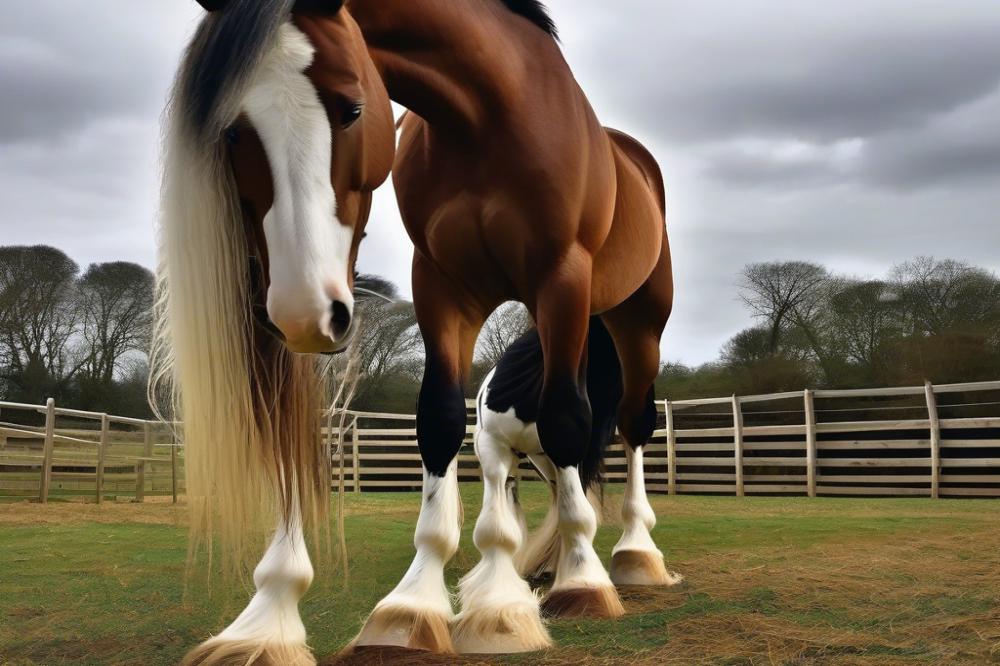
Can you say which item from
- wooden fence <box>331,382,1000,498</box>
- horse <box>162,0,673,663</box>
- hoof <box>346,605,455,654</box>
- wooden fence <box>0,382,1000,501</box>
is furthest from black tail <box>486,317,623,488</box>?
wooden fence <box>331,382,1000,498</box>

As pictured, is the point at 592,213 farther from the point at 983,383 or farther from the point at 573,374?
the point at 983,383

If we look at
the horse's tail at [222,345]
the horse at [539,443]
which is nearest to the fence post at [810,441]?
the horse at [539,443]

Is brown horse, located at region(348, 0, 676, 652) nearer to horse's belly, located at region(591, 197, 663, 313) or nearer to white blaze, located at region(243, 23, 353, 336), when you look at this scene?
horse's belly, located at region(591, 197, 663, 313)

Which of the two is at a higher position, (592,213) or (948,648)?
(592,213)

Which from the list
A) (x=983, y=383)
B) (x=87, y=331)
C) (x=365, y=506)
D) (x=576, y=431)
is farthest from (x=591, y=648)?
(x=87, y=331)

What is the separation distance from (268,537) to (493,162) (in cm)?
119

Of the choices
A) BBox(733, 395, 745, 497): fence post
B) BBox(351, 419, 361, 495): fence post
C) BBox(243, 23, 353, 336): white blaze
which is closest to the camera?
BBox(243, 23, 353, 336): white blaze

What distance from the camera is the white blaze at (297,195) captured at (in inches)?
56.9

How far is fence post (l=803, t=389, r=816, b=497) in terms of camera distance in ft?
36.8

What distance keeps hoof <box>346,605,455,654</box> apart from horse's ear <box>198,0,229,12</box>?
4.91 ft

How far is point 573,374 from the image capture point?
2328mm

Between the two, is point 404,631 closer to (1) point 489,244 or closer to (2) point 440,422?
(2) point 440,422

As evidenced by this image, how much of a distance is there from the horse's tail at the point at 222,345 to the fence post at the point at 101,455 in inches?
345

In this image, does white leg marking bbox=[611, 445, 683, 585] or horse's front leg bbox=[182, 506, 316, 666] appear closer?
horse's front leg bbox=[182, 506, 316, 666]
